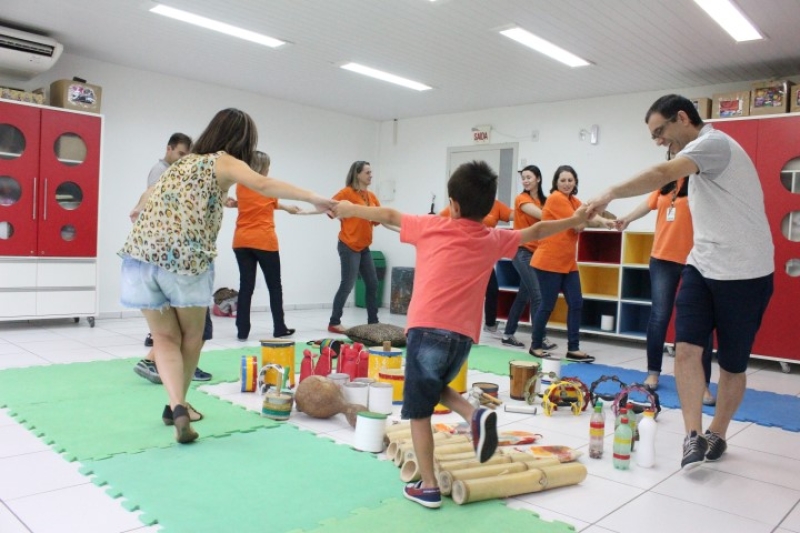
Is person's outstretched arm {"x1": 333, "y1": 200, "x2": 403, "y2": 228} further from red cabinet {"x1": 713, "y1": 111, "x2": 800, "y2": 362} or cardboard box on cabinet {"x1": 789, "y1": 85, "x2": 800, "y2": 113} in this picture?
cardboard box on cabinet {"x1": 789, "y1": 85, "x2": 800, "y2": 113}

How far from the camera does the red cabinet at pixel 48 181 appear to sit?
595 cm

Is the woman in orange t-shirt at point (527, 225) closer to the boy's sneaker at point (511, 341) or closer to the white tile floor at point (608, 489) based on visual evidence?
the boy's sneaker at point (511, 341)

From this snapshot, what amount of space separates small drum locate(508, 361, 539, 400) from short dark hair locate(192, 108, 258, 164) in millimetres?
2073

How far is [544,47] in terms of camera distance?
594 centimetres

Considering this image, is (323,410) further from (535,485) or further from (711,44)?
(711,44)

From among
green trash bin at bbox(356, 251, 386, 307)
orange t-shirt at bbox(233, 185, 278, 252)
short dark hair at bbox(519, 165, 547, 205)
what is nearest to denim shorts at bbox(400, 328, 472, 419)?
orange t-shirt at bbox(233, 185, 278, 252)

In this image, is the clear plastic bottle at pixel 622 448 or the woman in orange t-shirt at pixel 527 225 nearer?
the clear plastic bottle at pixel 622 448

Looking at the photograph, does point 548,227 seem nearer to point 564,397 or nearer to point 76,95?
point 564,397

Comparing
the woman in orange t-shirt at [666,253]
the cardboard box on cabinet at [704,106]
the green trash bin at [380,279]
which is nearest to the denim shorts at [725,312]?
the woman in orange t-shirt at [666,253]

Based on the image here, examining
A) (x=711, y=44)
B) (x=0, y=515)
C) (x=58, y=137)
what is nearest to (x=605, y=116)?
(x=711, y=44)

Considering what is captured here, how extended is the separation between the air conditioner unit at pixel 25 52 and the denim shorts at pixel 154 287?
13.6 feet

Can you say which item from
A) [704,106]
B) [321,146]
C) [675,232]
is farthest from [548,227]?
[321,146]

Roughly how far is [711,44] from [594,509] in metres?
4.73

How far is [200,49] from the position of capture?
21.0 feet
